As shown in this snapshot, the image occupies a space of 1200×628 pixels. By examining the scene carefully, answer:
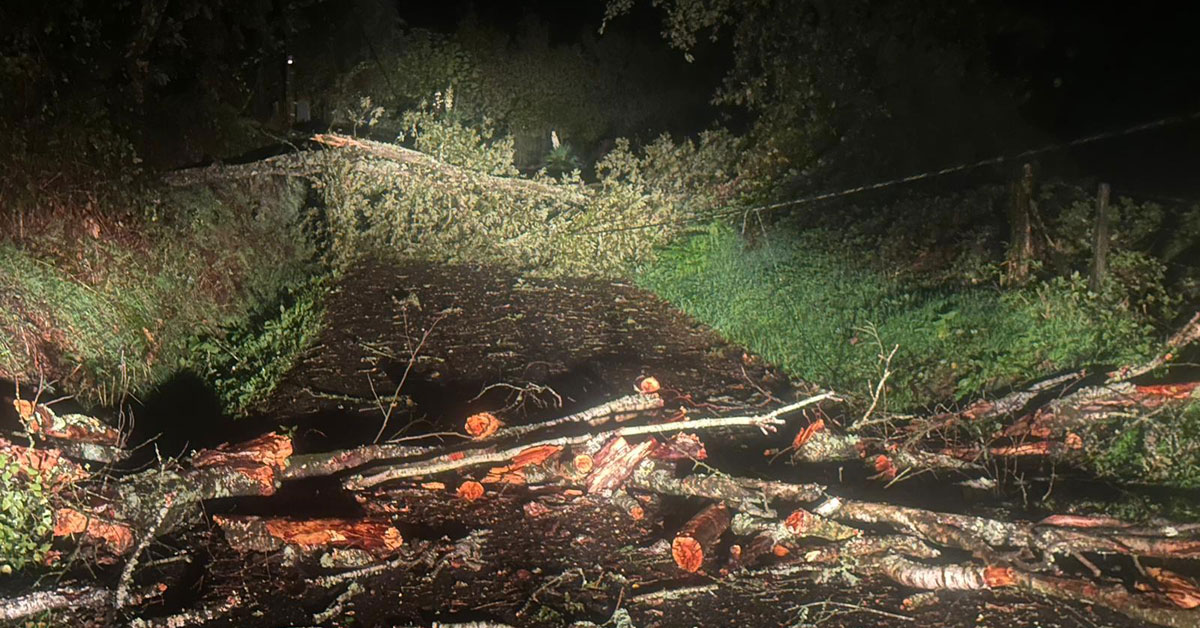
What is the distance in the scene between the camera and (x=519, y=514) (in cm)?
476

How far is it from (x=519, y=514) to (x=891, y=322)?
3.58 metres

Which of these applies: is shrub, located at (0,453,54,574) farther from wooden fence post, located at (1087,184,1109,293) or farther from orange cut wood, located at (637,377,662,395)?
wooden fence post, located at (1087,184,1109,293)

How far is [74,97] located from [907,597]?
22.2 feet

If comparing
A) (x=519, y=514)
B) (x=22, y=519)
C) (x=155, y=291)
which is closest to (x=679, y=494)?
(x=519, y=514)

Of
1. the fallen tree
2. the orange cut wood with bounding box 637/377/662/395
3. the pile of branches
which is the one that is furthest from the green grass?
the orange cut wood with bounding box 637/377/662/395

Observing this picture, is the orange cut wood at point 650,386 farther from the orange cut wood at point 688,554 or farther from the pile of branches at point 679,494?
the orange cut wood at point 688,554

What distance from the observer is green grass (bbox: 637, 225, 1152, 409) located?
608cm

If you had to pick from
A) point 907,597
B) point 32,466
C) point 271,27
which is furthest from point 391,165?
point 907,597

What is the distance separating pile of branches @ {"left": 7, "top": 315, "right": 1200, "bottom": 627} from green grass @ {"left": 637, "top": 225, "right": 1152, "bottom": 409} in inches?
23.4

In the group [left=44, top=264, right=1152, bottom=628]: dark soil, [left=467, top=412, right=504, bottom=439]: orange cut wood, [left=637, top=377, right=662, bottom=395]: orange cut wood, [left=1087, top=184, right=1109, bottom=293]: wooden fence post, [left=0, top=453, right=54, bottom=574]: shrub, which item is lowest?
[left=44, top=264, right=1152, bottom=628]: dark soil

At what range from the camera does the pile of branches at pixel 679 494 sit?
3.97 m

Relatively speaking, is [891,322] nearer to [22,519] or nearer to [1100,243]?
[1100,243]

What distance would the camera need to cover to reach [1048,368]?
6.00 m

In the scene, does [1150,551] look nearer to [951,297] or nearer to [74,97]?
[951,297]
